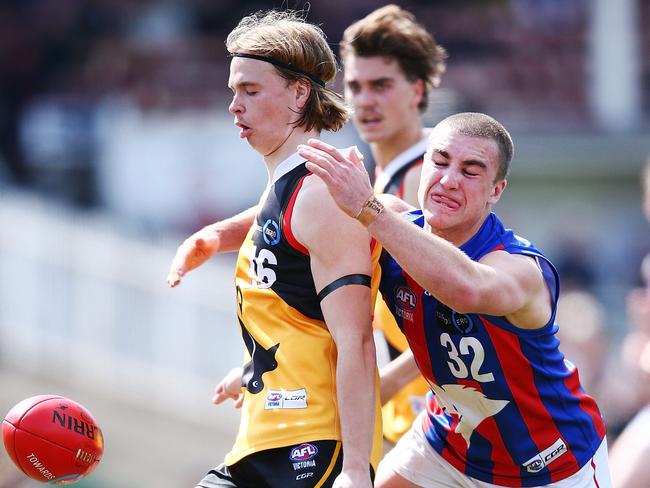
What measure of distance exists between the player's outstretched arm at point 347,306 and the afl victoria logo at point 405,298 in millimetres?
256

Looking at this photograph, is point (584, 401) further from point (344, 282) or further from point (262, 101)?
point (262, 101)

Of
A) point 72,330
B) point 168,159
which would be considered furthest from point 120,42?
point 72,330

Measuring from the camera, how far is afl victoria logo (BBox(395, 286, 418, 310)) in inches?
171

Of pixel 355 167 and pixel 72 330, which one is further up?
pixel 355 167

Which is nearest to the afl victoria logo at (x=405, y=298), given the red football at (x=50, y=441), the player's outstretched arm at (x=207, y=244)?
the player's outstretched arm at (x=207, y=244)

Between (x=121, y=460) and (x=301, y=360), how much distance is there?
8880 millimetres

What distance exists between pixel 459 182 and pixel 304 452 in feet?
3.70

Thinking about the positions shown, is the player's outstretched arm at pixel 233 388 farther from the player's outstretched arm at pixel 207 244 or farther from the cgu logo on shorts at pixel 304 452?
the cgu logo on shorts at pixel 304 452

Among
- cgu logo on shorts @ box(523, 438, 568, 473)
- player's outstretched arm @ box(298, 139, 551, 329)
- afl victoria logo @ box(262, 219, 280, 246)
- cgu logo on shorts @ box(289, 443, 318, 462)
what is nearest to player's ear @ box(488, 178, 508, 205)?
player's outstretched arm @ box(298, 139, 551, 329)

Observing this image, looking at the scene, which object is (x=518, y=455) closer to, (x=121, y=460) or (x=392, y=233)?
(x=392, y=233)

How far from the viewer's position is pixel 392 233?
386 cm

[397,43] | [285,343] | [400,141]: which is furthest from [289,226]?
[397,43]

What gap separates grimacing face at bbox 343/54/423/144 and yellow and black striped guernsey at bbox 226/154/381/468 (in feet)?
5.77

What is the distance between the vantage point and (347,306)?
161 inches
